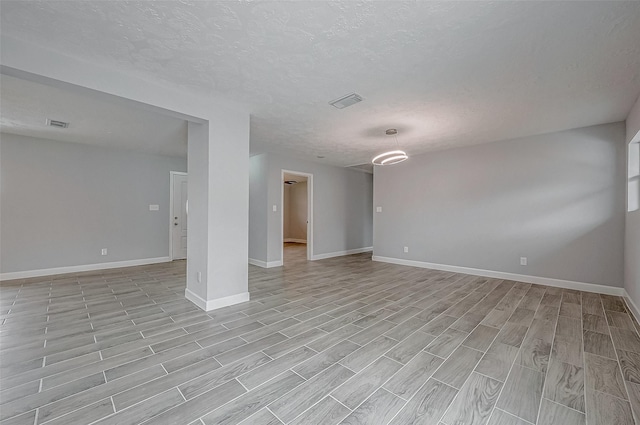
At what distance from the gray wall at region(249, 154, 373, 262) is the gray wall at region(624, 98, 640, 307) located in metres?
5.30

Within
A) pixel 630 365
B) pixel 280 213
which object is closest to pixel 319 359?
pixel 630 365

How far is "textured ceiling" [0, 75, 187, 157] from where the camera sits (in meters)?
2.95

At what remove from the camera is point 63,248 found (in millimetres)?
4902

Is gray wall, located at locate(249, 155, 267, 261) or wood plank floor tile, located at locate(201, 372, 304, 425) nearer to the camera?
wood plank floor tile, located at locate(201, 372, 304, 425)

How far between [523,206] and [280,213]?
474cm

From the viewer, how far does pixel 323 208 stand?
22.8ft

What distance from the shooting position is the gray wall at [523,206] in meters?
3.86

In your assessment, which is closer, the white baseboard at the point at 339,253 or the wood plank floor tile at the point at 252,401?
the wood plank floor tile at the point at 252,401

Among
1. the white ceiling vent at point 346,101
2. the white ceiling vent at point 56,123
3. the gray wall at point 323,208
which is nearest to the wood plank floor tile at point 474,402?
the white ceiling vent at point 346,101

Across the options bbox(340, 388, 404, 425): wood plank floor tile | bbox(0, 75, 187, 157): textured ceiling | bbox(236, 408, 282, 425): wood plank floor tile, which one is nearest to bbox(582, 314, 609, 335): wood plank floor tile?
bbox(340, 388, 404, 425): wood plank floor tile

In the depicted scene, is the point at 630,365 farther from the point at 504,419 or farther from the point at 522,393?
the point at 504,419

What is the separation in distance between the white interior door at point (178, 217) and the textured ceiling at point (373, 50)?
391 centimetres

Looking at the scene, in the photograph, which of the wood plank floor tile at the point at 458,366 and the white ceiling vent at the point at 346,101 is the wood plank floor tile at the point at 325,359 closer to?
the wood plank floor tile at the point at 458,366

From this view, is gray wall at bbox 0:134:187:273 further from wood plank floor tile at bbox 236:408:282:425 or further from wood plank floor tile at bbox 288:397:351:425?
wood plank floor tile at bbox 288:397:351:425
